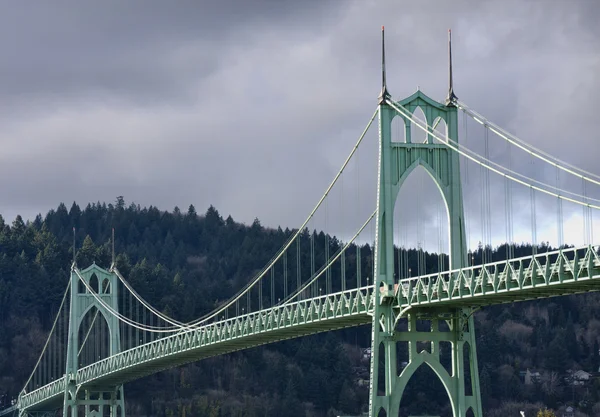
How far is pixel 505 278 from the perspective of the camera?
5412 cm

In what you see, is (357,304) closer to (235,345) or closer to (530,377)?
(235,345)

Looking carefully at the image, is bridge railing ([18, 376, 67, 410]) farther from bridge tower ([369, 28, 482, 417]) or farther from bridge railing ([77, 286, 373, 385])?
bridge tower ([369, 28, 482, 417])

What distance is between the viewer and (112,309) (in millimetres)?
109562

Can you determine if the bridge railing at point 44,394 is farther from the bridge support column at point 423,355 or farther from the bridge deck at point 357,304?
the bridge support column at point 423,355

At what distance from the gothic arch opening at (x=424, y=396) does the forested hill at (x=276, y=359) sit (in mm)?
124

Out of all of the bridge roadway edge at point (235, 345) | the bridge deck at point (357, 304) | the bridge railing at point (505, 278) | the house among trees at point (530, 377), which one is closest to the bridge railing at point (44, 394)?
the bridge deck at point (357, 304)

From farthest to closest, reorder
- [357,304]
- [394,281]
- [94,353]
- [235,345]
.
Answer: [94,353] → [235,345] → [357,304] → [394,281]

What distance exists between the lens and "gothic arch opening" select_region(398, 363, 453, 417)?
137 m

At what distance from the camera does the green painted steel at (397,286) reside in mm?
59781

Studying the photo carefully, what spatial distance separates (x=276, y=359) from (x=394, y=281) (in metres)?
84.0

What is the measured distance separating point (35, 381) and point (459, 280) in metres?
78.1

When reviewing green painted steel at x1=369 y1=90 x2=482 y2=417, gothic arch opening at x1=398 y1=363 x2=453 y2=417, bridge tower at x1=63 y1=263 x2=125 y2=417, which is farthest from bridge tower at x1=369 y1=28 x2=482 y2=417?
gothic arch opening at x1=398 y1=363 x2=453 y2=417

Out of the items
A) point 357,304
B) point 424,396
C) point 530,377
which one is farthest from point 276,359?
point 357,304

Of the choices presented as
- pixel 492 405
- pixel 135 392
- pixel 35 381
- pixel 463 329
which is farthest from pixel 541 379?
pixel 463 329
